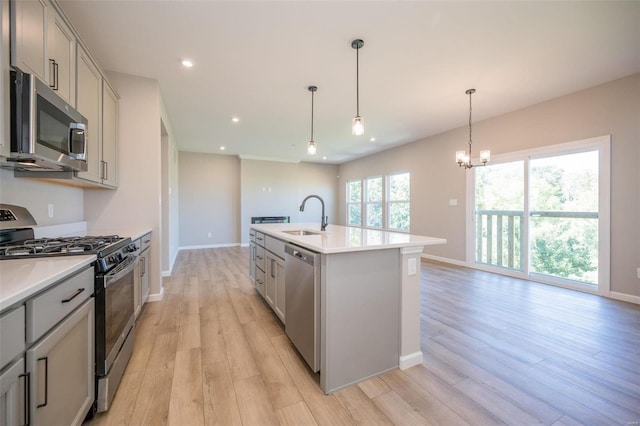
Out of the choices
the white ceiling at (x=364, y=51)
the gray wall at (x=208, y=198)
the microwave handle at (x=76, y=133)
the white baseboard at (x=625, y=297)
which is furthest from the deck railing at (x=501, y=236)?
the gray wall at (x=208, y=198)

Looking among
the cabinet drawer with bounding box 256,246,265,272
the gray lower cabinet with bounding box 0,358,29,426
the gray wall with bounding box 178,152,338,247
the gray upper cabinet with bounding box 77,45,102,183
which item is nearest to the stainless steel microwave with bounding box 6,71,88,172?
the gray upper cabinet with bounding box 77,45,102,183

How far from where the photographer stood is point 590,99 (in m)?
3.39

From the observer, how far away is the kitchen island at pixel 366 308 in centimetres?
162

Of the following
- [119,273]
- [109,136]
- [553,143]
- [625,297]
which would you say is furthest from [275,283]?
[553,143]

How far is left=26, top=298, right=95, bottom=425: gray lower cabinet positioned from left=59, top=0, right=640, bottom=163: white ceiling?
2.28 metres

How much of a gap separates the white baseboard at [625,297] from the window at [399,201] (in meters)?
3.65

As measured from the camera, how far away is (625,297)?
315 centimetres

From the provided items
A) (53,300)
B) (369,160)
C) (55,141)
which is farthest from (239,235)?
(53,300)

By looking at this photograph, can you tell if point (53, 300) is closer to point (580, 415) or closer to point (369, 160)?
point (580, 415)

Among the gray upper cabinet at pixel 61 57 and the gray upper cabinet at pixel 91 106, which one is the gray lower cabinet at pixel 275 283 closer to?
the gray upper cabinet at pixel 91 106

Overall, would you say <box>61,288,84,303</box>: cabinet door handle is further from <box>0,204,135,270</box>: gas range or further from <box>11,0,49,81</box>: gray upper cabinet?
<box>11,0,49,81</box>: gray upper cabinet

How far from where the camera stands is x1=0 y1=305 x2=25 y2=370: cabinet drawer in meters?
0.79

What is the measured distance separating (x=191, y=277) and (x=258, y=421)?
3396 millimetres

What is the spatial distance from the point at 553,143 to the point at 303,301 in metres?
4.30
